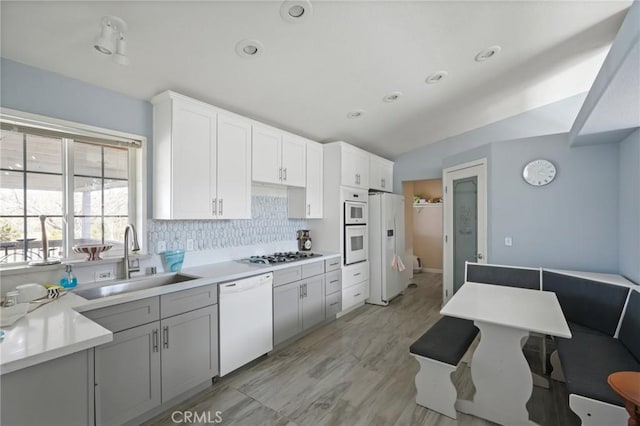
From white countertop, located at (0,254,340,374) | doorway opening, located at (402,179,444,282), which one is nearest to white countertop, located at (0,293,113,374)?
white countertop, located at (0,254,340,374)

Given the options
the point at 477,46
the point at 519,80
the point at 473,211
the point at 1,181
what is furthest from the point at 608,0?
the point at 1,181

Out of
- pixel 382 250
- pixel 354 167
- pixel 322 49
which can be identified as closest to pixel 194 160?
pixel 322 49

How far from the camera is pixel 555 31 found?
2463 mm

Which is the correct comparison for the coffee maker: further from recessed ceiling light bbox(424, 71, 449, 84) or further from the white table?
recessed ceiling light bbox(424, 71, 449, 84)

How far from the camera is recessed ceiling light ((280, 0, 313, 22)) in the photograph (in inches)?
72.3

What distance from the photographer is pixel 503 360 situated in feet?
6.58

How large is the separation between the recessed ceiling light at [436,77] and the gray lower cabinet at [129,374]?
329 centimetres

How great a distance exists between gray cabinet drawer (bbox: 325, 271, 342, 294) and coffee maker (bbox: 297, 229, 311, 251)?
1.81 feet

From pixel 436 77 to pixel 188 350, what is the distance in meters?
3.39

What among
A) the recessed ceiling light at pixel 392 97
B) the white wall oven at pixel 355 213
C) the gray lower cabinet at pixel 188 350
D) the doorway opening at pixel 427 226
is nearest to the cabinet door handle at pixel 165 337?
the gray lower cabinet at pixel 188 350

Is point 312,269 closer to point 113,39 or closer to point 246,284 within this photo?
point 246,284

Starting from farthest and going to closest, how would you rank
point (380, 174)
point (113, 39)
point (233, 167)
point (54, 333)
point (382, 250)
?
point (380, 174) < point (382, 250) < point (233, 167) < point (113, 39) < point (54, 333)

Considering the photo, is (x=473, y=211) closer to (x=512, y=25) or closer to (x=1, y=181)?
(x=512, y=25)

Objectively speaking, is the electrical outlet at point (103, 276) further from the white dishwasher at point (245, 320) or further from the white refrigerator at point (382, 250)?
the white refrigerator at point (382, 250)
